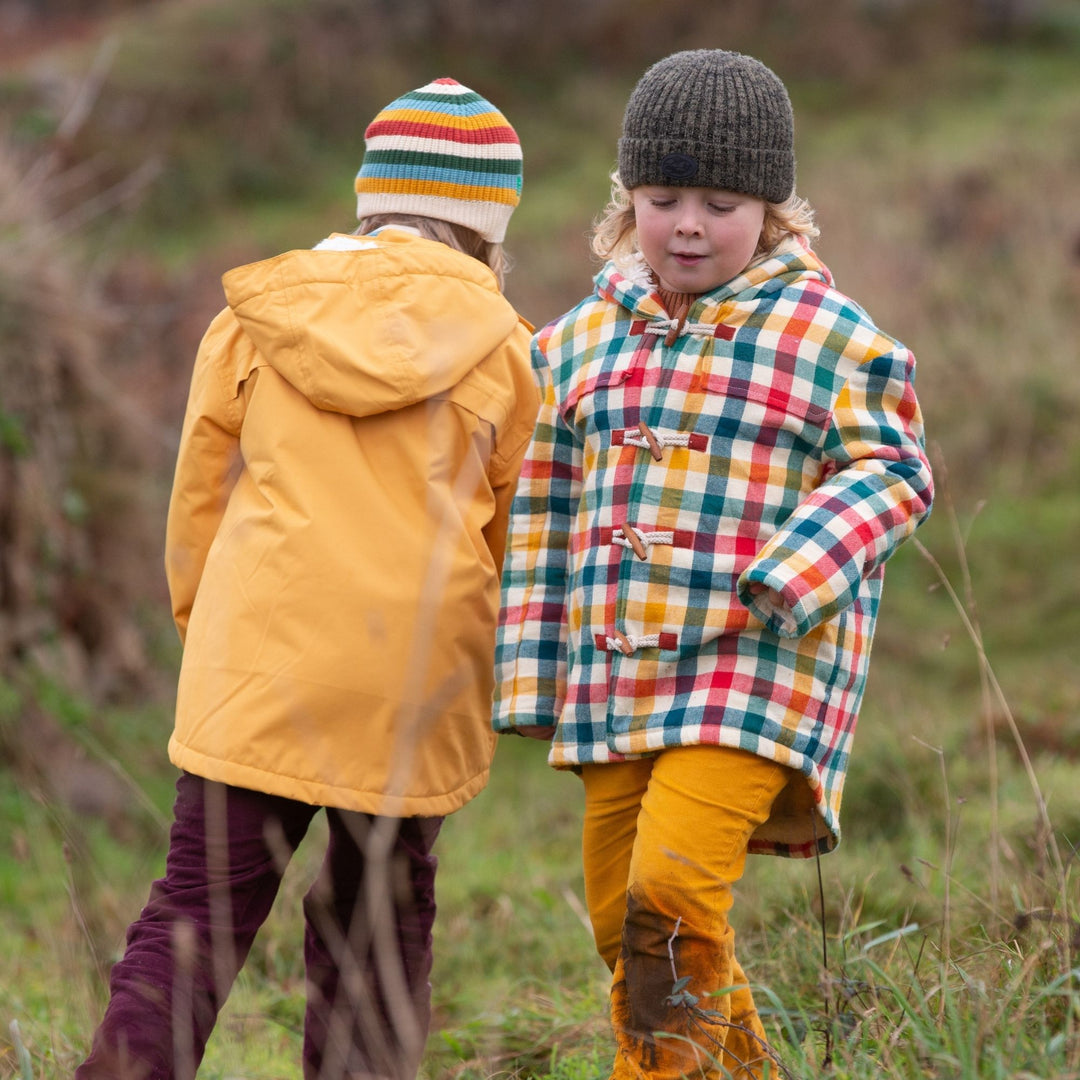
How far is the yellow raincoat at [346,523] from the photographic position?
2.50 metres

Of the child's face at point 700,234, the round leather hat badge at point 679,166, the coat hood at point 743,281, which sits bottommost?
the coat hood at point 743,281

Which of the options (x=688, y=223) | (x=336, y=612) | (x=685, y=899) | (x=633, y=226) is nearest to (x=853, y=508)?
(x=688, y=223)

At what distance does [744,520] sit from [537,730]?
537 millimetres

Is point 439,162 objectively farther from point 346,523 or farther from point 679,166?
point 346,523

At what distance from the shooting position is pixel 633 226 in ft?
8.89

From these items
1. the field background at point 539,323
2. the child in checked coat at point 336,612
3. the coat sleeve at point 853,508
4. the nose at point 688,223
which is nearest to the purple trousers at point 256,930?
the child in checked coat at point 336,612

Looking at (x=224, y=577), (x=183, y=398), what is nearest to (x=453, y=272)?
(x=224, y=577)

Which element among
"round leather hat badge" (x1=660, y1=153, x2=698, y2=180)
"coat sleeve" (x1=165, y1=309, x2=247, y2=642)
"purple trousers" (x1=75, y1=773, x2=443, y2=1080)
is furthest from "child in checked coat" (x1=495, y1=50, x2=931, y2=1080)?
"coat sleeve" (x1=165, y1=309, x2=247, y2=642)

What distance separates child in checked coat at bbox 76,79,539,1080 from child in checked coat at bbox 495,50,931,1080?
0.20 meters

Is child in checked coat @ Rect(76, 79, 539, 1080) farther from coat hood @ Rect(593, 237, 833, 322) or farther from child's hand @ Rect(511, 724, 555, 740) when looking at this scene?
coat hood @ Rect(593, 237, 833, 322)

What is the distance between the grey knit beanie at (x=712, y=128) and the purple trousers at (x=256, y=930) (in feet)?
3.80

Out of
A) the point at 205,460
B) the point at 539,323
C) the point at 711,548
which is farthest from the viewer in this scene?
the point at 539,323

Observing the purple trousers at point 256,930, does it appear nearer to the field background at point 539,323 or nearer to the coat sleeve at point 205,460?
the field background at point 539,323

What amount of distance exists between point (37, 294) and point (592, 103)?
12.0 m
